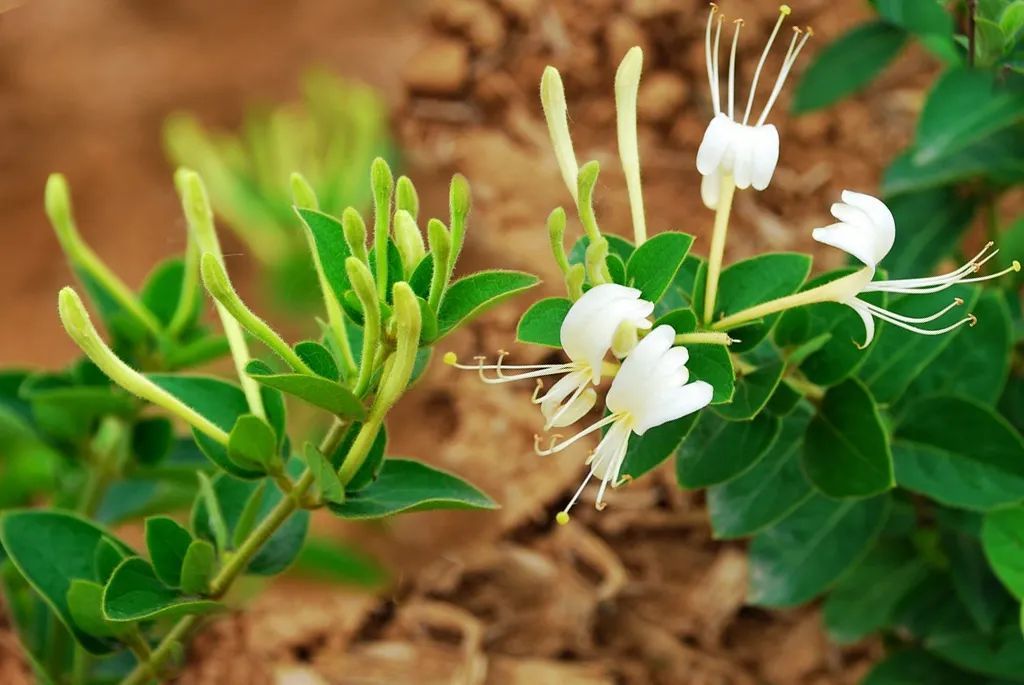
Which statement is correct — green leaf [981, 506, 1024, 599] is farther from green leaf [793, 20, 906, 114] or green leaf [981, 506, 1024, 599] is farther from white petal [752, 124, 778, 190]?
green leaf [793, 20, 906, 114]

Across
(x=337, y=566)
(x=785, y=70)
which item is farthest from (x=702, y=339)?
(x=337, y=566)

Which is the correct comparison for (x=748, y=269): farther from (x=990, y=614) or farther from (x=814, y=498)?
(x=990, y=614)

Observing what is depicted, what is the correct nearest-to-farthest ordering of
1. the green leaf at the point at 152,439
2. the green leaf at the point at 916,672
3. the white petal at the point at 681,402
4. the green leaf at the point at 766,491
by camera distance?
the white petal at the point at 681,402 < the green leaf at the point at 766,491 < the green leaf at the point at 152,439 < the green leaf at the point at 916,672

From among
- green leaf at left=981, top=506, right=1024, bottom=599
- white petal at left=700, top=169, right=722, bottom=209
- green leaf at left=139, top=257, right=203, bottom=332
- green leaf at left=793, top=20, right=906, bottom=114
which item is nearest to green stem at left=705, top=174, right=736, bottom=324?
white petal at left=700, top=169, right=722, bottom=209

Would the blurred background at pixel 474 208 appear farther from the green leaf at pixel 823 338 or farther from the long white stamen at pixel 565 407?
the long white stamen at pixel 565 407

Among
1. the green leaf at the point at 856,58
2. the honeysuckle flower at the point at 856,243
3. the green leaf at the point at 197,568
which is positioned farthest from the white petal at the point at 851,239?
the green leaf at the point at 856,58

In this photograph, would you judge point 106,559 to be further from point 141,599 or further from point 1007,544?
point 1007,544
